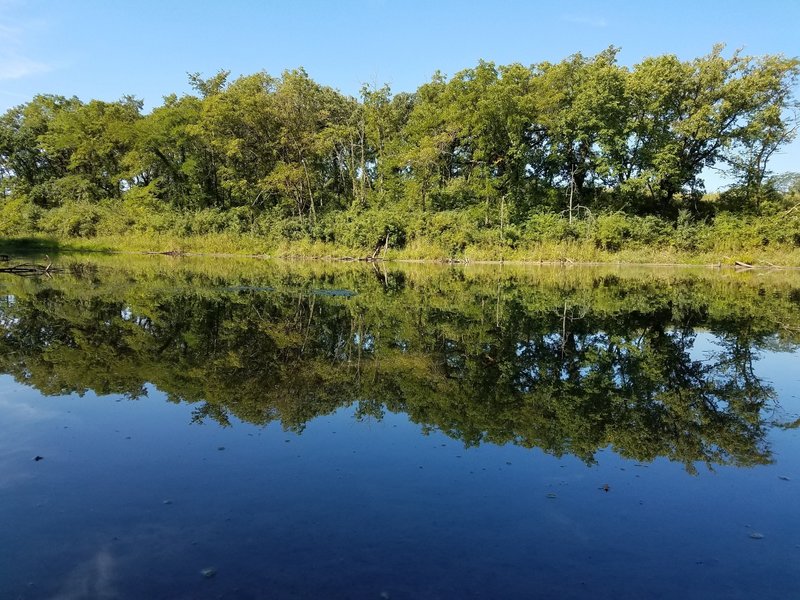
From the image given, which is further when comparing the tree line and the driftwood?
the tree line

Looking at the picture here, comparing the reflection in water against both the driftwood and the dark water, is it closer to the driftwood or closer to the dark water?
the dark water

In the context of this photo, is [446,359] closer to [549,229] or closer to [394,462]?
[394,462]

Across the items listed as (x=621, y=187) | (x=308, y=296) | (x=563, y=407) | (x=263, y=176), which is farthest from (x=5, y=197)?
(x=563, y=407)

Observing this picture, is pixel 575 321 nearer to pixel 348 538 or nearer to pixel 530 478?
pixel 530 478

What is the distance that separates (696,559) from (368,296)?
12836 millimetres

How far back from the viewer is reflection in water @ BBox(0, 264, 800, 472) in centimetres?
562

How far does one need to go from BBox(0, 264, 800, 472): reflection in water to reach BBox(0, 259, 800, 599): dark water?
5cm

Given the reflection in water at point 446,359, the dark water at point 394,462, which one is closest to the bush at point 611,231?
the reflection in water at point 446,359

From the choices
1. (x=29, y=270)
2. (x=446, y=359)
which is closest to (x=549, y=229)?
(x=446, y=359)

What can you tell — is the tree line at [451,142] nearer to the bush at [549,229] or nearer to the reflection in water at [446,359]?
the bush at [549,229]

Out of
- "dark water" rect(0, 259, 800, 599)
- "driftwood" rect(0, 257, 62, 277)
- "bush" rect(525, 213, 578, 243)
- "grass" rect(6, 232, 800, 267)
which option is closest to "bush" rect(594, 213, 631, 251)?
"grass" rect(6, 232, 800, 267)

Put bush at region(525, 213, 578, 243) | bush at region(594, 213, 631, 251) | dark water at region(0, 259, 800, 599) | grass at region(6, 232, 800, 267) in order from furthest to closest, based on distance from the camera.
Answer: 1. bush at region(525, 213, 578, 243)
2. bush at region(594, 213, 631, 251)
3. grass at region(6, 232, 800, 267)
4. dark water at region(0, 259, 800, 599)

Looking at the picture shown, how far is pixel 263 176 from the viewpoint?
150ft

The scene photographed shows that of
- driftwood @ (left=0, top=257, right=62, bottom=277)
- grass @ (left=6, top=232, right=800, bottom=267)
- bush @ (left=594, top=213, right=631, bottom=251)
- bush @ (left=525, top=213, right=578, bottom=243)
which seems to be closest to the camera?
driftwood @ (left=0, top=257, right=62, bottom=277)
